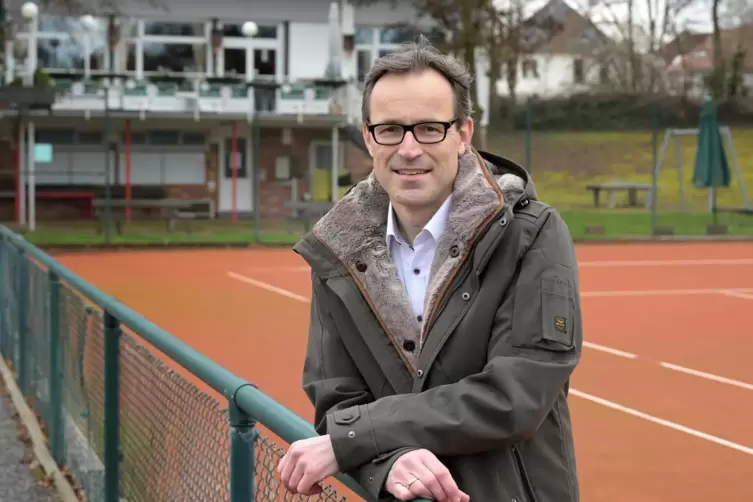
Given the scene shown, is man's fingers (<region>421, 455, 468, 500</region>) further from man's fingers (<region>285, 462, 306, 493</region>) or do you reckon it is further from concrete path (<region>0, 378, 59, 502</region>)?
concrete path (<region>0, 378, 59, 502</region>)

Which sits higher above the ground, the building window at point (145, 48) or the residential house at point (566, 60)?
the residential house at point (566, 60)

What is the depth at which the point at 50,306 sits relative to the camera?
21.7 feet

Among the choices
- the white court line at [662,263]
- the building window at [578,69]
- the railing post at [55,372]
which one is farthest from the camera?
the building window at [578,69]

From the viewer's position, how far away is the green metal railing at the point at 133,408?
282 centimetres

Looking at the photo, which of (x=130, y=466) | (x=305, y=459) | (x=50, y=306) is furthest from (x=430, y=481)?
(x=50, y=306)

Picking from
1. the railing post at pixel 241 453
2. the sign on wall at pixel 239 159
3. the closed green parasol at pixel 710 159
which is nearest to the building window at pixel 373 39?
the sign on wall at pixel 239 159

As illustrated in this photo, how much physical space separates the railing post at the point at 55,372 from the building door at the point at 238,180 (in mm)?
28490

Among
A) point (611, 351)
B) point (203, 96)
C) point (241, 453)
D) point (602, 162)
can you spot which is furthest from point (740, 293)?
point (602, 162)

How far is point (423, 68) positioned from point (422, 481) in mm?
861

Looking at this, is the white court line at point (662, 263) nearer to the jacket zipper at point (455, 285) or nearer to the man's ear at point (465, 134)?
the man's ear at point (465, 134)

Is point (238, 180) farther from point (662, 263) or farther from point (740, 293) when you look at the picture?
point (740, 293)

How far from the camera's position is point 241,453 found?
282 cm

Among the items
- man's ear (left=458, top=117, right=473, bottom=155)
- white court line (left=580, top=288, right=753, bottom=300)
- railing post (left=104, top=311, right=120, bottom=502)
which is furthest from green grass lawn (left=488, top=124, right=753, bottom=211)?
man's ear (left=458, top=117, right=473, bottom=155)

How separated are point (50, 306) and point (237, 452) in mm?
4065
